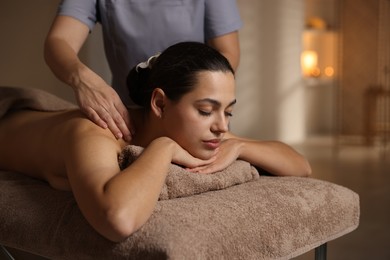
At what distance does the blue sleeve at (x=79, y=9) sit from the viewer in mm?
1814

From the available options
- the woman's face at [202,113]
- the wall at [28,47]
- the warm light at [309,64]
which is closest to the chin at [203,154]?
the woman's face at [202,113]

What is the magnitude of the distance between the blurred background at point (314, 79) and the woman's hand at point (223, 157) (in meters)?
1.22

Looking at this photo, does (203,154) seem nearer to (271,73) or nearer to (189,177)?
(189,177)

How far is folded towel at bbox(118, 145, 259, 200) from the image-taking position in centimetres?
126

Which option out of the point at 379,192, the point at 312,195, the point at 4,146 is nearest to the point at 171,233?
the point at 312,195

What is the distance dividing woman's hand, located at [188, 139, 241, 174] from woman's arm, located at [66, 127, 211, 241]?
0.09 metres

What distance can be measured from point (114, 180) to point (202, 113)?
12.4 inches

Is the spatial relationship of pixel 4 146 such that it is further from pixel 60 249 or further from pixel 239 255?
pixel 239 255

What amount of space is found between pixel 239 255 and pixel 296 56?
6319 mm

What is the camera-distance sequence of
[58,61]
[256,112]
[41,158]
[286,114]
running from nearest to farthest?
[41,158]
[58,61]
[256,112]
[286,114]

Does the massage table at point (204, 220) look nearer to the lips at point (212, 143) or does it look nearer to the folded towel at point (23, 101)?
the lips at point (212, 143)

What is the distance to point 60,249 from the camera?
1.17 metres

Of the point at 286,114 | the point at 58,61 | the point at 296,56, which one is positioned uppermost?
the point at 58,61

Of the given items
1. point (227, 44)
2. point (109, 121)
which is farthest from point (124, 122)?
point (227, 44)
